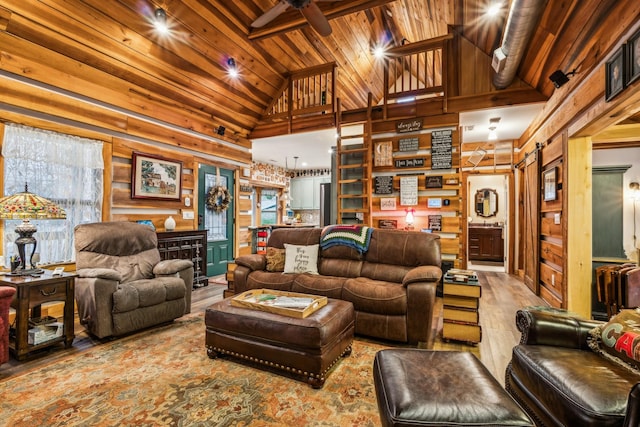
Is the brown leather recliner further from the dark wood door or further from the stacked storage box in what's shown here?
the dark wood door

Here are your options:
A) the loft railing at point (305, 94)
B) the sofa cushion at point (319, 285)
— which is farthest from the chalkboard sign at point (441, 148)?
the sofa cushion at point (319, 285)

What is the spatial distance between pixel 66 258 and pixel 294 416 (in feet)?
10.9

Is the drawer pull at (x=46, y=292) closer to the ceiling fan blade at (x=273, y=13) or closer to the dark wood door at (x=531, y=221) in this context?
the ceiling fan blade at (x=273, y=13)

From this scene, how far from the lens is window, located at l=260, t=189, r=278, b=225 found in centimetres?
877

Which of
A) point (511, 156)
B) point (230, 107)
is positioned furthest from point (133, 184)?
point (511, 156)

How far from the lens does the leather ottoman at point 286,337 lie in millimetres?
2027

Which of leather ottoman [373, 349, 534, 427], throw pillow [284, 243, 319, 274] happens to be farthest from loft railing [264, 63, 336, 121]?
leather ottoman [373, 349, 534, 427]

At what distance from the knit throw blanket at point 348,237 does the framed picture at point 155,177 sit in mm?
2635

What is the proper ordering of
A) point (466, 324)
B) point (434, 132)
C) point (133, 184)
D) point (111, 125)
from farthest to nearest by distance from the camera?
point (434, 132) → point (133, 184) → point (111, 125) → point (466, 324)

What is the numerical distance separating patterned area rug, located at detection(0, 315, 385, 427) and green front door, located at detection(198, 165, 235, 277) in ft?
10.1

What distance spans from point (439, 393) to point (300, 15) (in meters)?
3.94

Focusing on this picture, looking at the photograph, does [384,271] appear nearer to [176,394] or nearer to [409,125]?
[176,394]

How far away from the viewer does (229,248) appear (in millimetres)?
6035

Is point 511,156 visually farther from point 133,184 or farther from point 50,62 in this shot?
point 50,62
